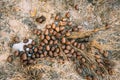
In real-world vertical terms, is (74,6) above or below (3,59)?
above

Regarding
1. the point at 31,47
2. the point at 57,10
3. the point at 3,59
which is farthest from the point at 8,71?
the point at 57,10

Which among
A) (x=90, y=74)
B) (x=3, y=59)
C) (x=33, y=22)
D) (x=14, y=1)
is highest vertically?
(x=14, y=1)

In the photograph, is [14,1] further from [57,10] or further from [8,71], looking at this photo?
[8,71]

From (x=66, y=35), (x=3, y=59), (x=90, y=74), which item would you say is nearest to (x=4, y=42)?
(x=3, y=59)

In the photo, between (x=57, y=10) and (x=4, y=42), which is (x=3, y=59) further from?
(x=57, y=10)

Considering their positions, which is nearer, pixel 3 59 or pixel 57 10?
pixel 3 59

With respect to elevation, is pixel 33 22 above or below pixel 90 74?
above
